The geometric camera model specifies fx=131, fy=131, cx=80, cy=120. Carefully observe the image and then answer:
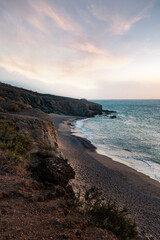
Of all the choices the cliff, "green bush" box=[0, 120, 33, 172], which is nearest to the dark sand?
the cliff

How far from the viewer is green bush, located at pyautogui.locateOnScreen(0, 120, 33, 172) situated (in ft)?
17.4

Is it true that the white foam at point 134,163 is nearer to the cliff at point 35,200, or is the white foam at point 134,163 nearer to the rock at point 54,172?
the rock at point 54,172

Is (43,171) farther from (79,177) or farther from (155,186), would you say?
(155,186)

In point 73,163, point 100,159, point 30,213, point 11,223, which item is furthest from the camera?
point 100,159

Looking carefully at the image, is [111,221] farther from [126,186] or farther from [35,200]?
[126,186]

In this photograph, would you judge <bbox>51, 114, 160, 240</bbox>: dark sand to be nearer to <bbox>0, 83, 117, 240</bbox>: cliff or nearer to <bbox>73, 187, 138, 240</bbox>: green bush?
<bbox>73, 187, 138, 240</bbox>: green bush

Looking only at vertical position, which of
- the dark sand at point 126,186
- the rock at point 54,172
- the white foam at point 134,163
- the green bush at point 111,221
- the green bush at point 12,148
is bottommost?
the white foam at point 134,163

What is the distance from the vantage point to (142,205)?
715 cm

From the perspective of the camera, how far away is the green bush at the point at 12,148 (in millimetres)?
5309

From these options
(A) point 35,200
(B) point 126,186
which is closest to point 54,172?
(A) point 35,200

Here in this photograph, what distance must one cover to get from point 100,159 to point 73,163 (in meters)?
3.32

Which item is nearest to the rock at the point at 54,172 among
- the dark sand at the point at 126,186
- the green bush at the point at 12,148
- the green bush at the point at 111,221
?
the green bush at the point at 12,148

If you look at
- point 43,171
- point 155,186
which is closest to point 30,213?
point 43,171

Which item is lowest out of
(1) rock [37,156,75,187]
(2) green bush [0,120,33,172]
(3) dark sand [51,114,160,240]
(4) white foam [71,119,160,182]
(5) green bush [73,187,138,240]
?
(4) white foam [71,119,160,182]
